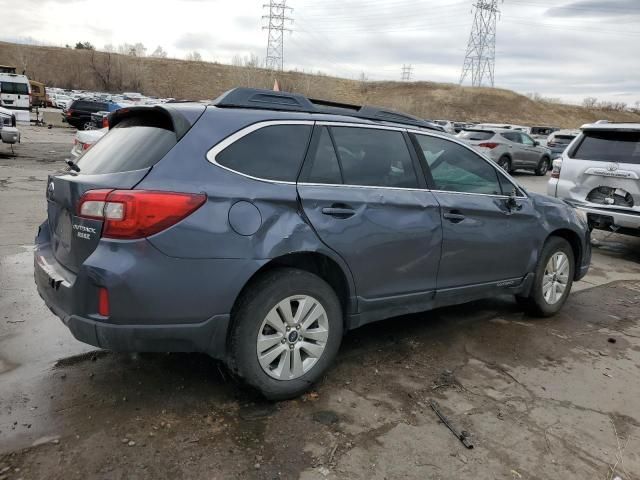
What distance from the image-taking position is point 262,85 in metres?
84.3

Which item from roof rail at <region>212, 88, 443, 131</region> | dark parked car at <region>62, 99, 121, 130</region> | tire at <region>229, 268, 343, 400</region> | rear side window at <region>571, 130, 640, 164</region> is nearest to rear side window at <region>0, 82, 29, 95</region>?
dark parked car at <region>62, 99, 121, 130</region>

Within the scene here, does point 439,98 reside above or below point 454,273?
above

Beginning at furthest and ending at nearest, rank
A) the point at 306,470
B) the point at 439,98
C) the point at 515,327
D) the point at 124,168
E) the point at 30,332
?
1. the point at 439,98
2. the point at 515,327
3. the point at 30,332
4. the point at 124,168
5. the point at 306,470

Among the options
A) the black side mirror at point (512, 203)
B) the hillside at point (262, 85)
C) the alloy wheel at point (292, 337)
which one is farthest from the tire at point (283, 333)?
the hillside at point (262, 85)

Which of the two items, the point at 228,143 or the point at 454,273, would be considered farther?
the point at 454,273

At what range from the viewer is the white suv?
7.37m

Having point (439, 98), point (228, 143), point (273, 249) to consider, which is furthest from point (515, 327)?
point (439, 98)

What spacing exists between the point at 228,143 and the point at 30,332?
7.76 feet

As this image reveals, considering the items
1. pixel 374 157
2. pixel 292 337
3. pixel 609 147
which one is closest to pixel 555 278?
pixel 374 157

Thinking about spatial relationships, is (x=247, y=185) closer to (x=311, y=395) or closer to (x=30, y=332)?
(x=311, y=395)

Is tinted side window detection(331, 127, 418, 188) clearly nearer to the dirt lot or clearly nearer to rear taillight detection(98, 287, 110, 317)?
the dirt lot

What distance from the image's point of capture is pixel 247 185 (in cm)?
302

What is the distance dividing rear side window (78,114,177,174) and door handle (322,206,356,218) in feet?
3.18

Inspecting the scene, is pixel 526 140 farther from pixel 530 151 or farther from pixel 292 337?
pixel 292 337
